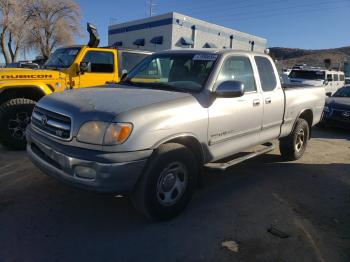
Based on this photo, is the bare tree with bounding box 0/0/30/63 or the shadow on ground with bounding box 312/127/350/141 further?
the bare tree with bounding box 0/0/30/63

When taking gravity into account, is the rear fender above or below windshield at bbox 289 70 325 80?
below

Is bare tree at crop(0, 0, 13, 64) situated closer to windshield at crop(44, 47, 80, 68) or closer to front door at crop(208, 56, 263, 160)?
windshield at crop(44, 47, 80, 68)

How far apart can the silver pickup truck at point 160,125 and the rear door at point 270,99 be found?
16 mm

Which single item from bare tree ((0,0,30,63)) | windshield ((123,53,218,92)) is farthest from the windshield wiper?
bare tree ((0,0,30,63))

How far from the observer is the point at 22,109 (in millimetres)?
6102

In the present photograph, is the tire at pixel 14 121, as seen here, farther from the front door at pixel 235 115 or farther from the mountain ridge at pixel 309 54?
the mountain ridge at pixel 309 54

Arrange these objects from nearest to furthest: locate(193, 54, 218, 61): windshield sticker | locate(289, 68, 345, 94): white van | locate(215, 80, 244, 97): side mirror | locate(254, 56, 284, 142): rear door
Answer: locate(215, 80, 244, 97): side mirror
locate(193, 54, 218, 61): windshield sticker
locate(254, 56, 284, 142): rear door
locate(289, 68, 345, 94): white van

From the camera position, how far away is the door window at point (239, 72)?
4.39 m

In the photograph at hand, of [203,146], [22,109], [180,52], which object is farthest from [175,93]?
[22,109]

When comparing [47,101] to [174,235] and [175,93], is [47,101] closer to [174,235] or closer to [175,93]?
[175,93]

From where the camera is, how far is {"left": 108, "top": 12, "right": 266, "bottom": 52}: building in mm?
31266

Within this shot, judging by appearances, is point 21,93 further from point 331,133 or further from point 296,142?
point 331,133

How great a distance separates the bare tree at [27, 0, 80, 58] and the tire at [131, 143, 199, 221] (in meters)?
40.3

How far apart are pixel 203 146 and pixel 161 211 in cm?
86
